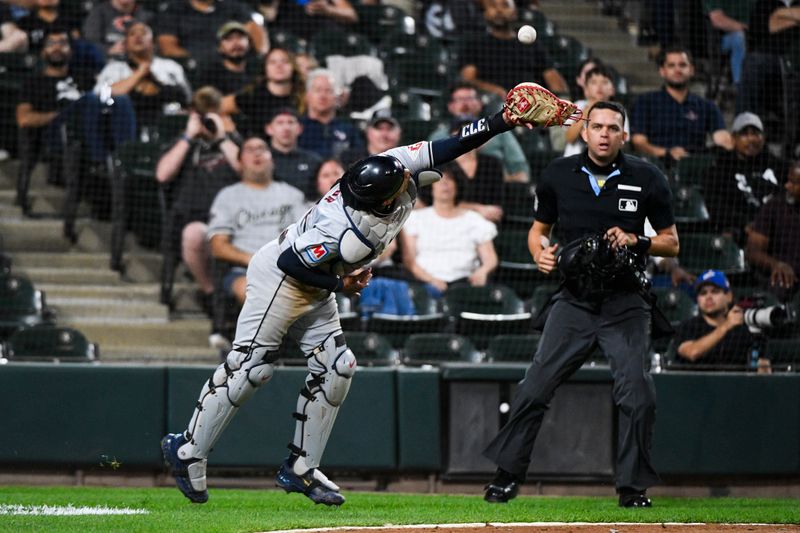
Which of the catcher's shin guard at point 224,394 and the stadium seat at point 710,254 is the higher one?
the stadium seat at point 710,254

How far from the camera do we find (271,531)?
488 cm

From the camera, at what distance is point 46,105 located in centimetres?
987

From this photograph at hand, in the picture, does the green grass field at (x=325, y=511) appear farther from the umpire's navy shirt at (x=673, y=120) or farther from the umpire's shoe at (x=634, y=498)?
the umpire's navy shirt at (x=673, y=120)

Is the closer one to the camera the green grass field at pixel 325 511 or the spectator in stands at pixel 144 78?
the green grass field at pixel 325 511

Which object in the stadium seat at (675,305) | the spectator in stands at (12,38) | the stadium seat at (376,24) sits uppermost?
the stadium seat at (376,24)

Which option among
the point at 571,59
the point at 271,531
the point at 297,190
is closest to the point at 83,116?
the point at 297,190

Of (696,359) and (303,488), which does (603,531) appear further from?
(696,359)

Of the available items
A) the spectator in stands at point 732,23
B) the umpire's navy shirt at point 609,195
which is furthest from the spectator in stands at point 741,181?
the umpire's navy shirt at point 609,195

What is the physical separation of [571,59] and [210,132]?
351cm

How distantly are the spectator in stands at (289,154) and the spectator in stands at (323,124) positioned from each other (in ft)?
1.27

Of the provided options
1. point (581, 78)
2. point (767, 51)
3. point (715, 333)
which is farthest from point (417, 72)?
point (715, 333)

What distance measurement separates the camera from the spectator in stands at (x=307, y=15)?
11492 millimetres

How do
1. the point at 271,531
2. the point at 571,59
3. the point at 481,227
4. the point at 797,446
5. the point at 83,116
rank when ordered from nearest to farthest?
the point at 271,531
the point at 797,446
the point at 481,227
the point at 83,116
the point at 571,59

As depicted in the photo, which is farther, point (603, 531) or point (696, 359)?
point (696, 359)
